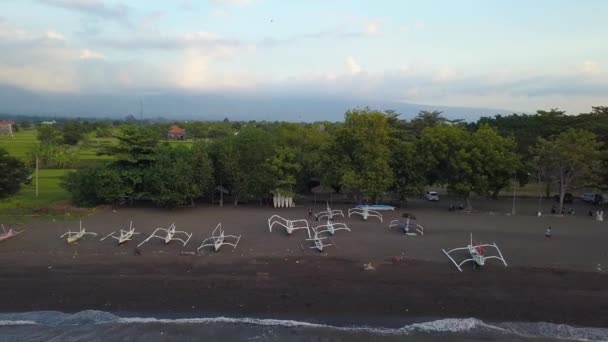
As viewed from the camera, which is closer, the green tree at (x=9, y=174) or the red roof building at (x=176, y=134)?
the green tree at (x=9, y=174)

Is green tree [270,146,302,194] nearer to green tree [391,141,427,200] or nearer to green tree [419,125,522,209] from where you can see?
green tree [391,141,427,200]

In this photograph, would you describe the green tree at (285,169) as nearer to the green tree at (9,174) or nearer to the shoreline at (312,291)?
the shoreline at (312,291)

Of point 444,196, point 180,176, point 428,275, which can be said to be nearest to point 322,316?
point 428,275

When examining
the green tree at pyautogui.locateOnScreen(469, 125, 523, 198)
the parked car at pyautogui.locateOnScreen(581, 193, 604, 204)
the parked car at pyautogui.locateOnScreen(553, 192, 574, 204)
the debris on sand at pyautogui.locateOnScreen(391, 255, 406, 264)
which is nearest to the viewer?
the debris on sand at pyautogui.locateOnScreen(391, 255, 406, 264)

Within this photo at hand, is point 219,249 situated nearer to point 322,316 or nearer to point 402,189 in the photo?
point 322,316

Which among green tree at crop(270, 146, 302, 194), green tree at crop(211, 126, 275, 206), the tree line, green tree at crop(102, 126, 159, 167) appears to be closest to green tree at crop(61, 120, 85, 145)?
green tree at crop(102, 126, 159, 167)

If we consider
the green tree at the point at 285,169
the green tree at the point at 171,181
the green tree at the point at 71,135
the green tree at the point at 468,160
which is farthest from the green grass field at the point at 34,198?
the green tree at the point at 71,135

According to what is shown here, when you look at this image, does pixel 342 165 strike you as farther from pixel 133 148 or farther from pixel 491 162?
pixel 133 148
